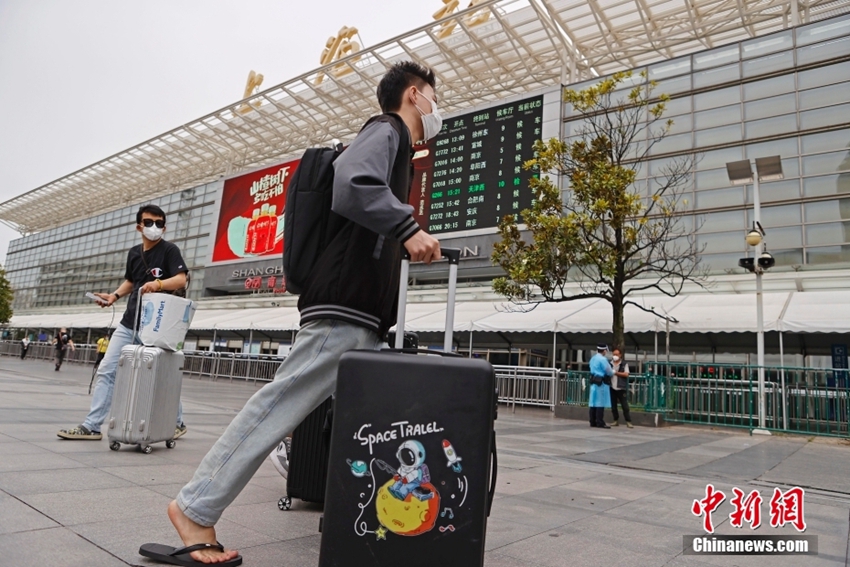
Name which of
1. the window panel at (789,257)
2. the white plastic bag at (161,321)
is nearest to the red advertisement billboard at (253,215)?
the window panel at (789,257)

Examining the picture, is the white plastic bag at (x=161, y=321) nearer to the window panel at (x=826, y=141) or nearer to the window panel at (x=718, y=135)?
the window panel at (x=826, y=141)

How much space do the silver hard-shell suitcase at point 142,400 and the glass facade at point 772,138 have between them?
1544cm

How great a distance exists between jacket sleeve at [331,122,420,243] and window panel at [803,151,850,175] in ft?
56.0

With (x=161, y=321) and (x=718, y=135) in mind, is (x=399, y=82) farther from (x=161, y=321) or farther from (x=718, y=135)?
(x=718, y=135)

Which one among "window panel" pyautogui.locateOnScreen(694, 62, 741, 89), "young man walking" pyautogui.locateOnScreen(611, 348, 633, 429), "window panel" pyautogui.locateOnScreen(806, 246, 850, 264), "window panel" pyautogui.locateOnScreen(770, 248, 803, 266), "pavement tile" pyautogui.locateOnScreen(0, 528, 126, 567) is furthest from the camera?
"window panel" pyautogui.locateOnScreen(694, 62, 741, 89)

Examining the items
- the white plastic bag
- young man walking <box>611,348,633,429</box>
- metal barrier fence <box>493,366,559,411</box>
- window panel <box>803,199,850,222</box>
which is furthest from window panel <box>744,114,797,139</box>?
the white plastic bag

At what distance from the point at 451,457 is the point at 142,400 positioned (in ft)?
10.1

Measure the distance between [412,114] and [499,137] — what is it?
17916mm

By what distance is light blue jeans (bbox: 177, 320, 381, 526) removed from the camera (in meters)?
1.74

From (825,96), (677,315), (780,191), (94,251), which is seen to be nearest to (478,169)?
(677,315)

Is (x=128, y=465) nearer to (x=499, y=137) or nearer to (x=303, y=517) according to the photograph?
(x=303, y=517)

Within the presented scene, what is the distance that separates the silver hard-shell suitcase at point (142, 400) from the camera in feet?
12.5

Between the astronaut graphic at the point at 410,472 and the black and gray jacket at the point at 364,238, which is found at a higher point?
the black and gray jacket at the point at 364,238

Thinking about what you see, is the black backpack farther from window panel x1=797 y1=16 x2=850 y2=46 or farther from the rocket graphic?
window panel x1=797 y1=16 x2=850 y2=46
